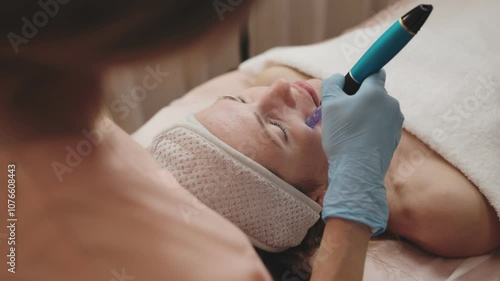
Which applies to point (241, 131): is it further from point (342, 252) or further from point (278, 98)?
point (342, 252)

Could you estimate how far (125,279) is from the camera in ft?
2.46

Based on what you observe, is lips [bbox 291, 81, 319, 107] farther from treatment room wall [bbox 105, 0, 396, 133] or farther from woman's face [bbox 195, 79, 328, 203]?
treatment room wall [bbox 105, 0, 396, 133]

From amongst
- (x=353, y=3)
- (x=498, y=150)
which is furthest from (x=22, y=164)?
(x=353, y=3)

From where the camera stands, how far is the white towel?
4.29 feet

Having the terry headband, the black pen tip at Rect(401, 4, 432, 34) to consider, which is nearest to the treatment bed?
the terry headband


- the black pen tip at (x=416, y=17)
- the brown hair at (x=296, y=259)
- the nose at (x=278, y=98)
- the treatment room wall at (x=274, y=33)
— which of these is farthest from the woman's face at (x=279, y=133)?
the treatment room wall at (x=274, y=33)

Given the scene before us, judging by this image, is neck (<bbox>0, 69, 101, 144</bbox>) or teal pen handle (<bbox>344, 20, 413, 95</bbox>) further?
teal pen handle (<bbox>344, 20, 413, 95</bbox>)

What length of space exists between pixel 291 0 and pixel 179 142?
1.15m

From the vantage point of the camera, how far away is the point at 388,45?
0.91m

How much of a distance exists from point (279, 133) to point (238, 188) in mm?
158

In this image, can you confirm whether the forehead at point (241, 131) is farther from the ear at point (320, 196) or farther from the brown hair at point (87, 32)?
the brown hair at point (87, 32)

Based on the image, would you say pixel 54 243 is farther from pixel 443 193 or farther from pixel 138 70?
pixel 443 193

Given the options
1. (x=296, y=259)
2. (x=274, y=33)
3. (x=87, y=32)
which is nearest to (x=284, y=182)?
(x=296, y=259)

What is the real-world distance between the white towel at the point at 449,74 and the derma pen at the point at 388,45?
392 mm
